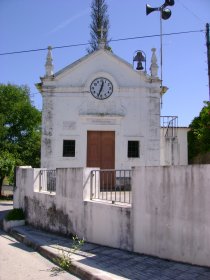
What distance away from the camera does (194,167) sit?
23.1 feet

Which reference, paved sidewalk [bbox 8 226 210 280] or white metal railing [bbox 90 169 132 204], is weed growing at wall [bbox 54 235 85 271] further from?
white metal railing [bbox 90 169 132 204]

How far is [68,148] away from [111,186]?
9235 mm

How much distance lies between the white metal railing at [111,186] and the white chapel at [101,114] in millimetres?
7951

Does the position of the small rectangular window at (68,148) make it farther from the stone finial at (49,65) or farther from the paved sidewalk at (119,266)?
the paved sidewalk at (119,266)

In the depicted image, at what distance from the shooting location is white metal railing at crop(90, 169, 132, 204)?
9.20 meters

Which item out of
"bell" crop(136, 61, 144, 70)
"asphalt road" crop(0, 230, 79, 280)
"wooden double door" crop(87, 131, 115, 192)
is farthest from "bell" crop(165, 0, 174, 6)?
"asphalt road" crop(0, 230, 79, 280)

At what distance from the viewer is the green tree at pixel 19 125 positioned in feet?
101

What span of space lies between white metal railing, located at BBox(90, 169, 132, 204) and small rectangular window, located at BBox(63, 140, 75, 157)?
26.5 ft

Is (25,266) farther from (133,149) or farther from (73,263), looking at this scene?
(133,149)

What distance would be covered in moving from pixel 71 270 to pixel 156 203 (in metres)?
2.23

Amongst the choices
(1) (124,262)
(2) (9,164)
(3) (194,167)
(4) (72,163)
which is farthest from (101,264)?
(2) (9,164)

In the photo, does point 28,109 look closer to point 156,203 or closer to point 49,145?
point 49,145

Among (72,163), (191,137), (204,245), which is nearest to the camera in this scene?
(204,245)

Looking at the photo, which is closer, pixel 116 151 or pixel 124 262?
pixel 124 262
